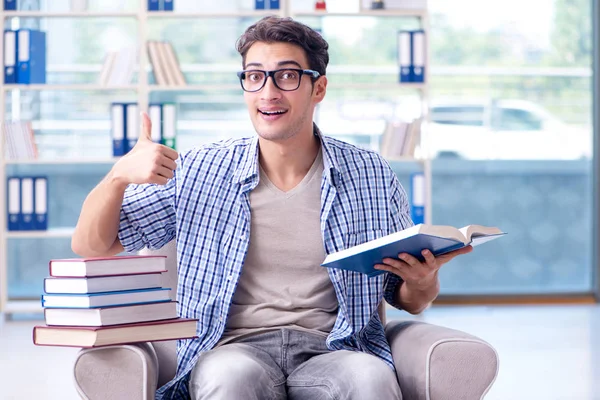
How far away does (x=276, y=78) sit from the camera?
2.05 metres

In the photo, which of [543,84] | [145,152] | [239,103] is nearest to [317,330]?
[145,152]

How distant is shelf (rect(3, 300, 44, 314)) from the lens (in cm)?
486

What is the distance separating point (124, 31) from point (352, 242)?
3.74 m

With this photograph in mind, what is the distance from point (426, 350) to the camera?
1.86 m

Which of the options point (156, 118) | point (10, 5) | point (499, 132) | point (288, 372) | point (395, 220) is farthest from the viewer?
point (499, 132)

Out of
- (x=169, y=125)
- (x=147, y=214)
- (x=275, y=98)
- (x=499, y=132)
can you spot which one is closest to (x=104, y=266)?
(x=147, y=214)

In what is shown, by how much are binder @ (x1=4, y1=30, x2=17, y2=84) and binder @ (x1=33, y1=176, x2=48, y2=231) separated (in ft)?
1.93

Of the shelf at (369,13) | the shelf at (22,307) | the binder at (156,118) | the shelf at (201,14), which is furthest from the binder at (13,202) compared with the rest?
the shelf at (369,13)

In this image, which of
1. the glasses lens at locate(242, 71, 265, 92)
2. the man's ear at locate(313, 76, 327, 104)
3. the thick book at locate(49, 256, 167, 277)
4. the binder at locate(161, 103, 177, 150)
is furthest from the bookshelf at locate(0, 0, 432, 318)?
the thick book at locate(49, 256, 167, 277)

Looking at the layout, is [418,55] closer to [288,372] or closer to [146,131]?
[146,131]

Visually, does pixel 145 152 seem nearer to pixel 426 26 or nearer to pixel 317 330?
pixel 317 330

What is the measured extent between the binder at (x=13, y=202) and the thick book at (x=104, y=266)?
323 centimetres

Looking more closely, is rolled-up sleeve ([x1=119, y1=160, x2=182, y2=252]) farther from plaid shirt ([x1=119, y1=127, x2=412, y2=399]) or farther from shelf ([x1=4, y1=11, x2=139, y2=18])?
shelf ([x1=4, y1=11, x2=139, y2=18])

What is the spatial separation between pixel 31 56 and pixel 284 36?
3208 millimetres
